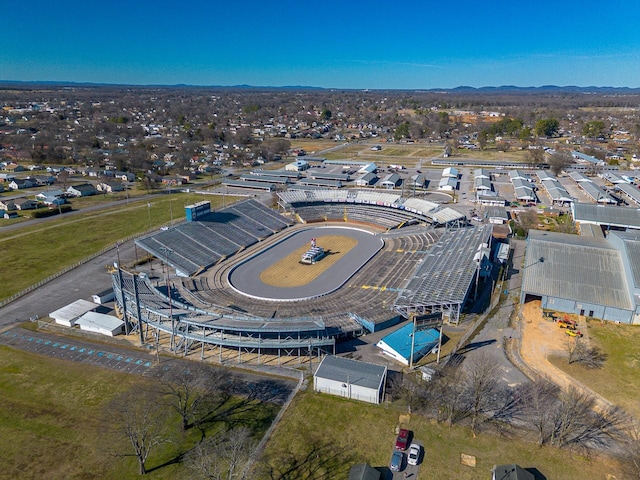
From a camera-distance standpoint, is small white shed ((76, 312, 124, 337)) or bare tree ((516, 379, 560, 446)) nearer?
bare tree ((516, 379, 560, 446))

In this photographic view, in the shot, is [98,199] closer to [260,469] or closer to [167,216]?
[167,216]

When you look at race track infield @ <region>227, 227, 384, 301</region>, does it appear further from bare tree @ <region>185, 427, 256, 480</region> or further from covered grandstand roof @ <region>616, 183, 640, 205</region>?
covered grandstand roof @ <region>616, 183, 640, 205</region>

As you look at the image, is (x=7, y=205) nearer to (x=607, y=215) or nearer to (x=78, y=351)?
(x=78, y=351)

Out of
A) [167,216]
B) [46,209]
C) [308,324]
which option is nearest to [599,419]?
[308,324]

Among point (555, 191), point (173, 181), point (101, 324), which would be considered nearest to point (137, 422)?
point (101, 324)

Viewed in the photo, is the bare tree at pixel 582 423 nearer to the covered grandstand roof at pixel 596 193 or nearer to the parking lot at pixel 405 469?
the parking lot at pixel 405 469

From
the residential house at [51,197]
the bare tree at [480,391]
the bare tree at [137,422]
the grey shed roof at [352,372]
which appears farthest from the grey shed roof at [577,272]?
the residential house at [51,197]

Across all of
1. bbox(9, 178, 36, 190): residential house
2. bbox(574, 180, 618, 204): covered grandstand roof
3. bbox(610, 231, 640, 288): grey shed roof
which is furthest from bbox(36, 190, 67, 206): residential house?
bbox(574, 180, 618, 204): covered grandstand roof
